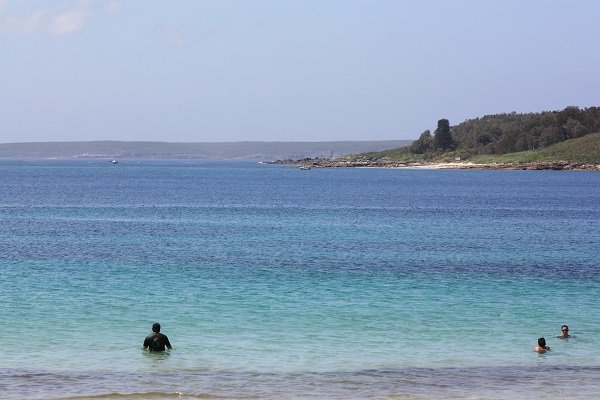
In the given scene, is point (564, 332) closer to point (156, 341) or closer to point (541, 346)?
point (541, 346)

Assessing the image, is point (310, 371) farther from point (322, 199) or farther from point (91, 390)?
point (322, 199)

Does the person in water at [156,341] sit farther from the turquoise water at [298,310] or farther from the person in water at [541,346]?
the person in water at [541,346]

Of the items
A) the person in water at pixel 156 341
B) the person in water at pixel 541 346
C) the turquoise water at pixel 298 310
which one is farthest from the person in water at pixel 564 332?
the person in water at pixel 156 341

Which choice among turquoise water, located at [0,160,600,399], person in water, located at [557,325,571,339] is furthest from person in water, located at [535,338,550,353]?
person in water, located at [557,325,571,339]

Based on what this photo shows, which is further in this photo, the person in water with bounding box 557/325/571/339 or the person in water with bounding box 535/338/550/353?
the person in water with bounding box 557/325/571/339

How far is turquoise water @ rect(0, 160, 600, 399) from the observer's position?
29156mm

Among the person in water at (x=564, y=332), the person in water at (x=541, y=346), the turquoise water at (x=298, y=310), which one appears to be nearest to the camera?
the turquoise water at (x=298, y=310)

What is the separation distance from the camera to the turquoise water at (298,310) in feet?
95.7

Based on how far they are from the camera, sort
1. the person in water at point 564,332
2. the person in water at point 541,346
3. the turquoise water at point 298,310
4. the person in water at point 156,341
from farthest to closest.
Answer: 1. the person in water at point 564,332
2. the person in water at point 541,346
3. the person in water at point 156,341
4. the turquoise water at point 298,310

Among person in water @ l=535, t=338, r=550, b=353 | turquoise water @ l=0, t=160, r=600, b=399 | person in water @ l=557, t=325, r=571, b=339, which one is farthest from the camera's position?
person in water @ l=557, t=325, r=571, b=339

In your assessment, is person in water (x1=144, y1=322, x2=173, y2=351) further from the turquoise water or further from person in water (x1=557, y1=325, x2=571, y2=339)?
person in water (x1=557, y1=325, x2=571, y2=339)

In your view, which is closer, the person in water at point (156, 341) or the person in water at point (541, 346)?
the person in water at point (156, 341)

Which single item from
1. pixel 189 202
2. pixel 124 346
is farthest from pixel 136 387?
pixel 189 202

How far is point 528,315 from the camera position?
40250 millimetres
